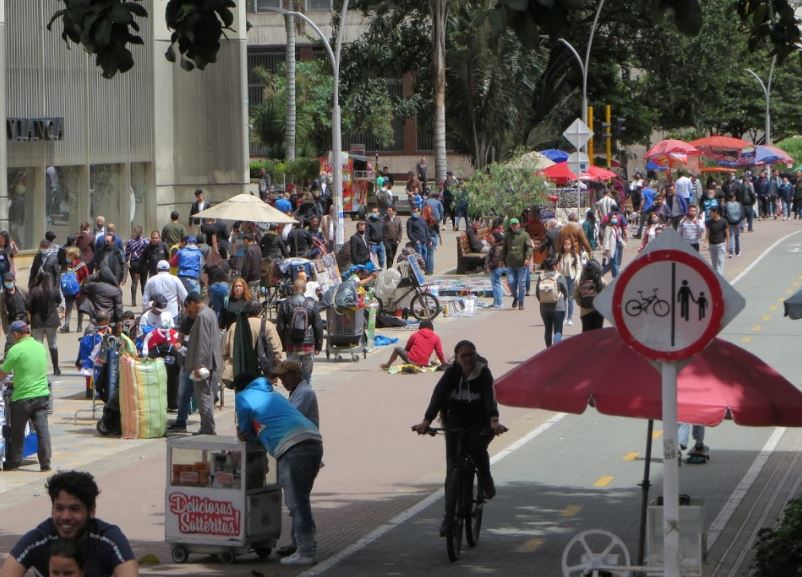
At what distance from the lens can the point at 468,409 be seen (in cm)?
1193

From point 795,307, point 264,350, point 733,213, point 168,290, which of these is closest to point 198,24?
point 795,307

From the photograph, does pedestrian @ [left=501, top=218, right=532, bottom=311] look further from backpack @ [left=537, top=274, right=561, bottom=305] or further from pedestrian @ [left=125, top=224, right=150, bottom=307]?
pedestrian @ [left=125, top=224, right=150, bottom=307]

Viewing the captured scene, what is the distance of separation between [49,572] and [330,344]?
16.4 m

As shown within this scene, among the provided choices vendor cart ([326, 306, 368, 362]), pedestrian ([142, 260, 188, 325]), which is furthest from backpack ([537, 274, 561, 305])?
pedestrian ([142, 260, 188, 325])

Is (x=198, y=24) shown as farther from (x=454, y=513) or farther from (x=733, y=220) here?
(x=733, y=220)

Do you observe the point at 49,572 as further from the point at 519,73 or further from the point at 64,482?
the point at 519,73

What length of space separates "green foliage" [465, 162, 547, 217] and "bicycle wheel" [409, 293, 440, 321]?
7634 mm

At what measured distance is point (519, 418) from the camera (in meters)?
18.1

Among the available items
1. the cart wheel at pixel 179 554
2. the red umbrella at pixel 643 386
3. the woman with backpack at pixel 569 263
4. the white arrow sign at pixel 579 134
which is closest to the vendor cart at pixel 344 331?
the woman with backpack at pixel 569 263

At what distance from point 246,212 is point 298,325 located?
8.99 meters

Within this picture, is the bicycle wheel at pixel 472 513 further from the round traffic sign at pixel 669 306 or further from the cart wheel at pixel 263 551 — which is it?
the round traffic sign at pixel 669 306

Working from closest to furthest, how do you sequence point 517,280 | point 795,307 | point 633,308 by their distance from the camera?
point 633,308, point 795,307, point 517,280

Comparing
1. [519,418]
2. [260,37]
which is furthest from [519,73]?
[519,418]

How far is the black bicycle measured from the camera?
11.4m
